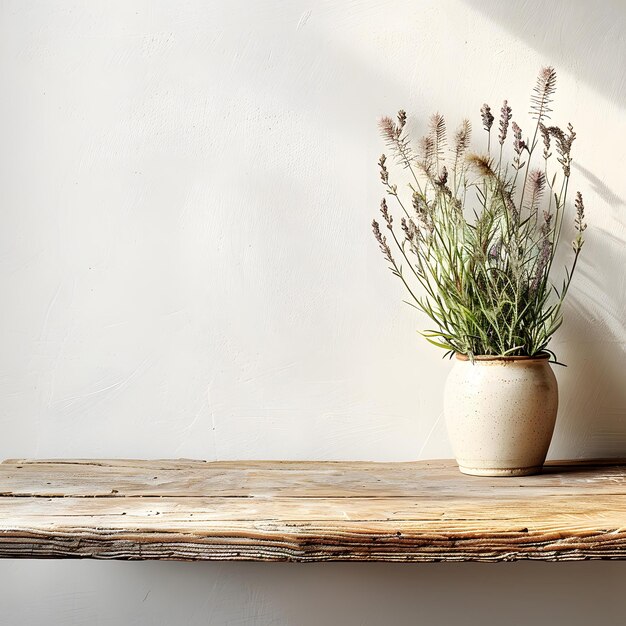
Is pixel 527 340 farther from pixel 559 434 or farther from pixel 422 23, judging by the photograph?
pixel 422 23

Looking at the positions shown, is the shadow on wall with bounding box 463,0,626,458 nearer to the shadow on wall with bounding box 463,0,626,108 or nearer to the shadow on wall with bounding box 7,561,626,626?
the shadow on wall with bounding box 463,0,626,108

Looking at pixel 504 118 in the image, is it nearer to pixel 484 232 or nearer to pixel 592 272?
pixel 484 232

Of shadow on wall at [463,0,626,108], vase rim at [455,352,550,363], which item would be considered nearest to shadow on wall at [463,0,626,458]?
shadow on wall at [463,0,626,108]

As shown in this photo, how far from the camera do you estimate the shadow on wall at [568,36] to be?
1316 mm

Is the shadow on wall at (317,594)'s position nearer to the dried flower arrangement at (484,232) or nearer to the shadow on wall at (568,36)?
the dried flower arrangement at (484,232)

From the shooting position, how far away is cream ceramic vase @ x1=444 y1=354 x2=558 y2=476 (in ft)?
3.70

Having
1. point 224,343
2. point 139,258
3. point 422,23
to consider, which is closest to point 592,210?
point 422,23

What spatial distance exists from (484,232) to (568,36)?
0.39 m

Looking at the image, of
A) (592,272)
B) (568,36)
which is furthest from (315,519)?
(568,36)

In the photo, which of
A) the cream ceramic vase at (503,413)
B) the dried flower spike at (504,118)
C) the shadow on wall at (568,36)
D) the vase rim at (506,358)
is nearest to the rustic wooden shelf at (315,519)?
the cream ceramic vase at (503,413)

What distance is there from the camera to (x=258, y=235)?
4.33 feet

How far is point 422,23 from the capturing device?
1.32 meters

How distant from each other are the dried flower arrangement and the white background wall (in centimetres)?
5

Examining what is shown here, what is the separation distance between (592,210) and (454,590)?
0.68 meters
